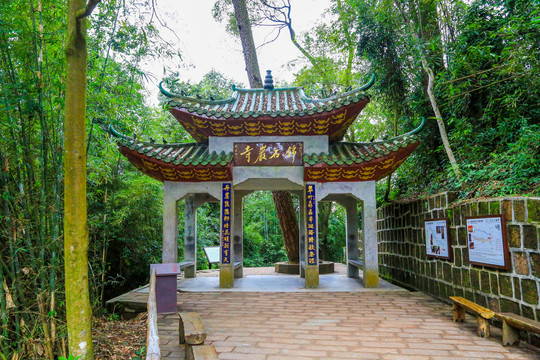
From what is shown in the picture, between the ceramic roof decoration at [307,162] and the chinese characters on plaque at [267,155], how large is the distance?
18 cm

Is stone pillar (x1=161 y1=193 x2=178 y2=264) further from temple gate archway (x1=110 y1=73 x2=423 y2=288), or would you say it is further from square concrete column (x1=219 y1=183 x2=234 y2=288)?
square concrete column (x1=219 y1=183 x2=234 y2=288)

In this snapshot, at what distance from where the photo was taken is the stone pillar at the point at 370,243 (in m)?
6.06

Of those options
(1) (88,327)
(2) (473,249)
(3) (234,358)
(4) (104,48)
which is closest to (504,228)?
(2) (473,249)

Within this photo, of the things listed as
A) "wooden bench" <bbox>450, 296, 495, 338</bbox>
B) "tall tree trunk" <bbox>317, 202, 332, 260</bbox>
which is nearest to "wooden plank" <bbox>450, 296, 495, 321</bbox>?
"wooden bench" <bbox>450, 296, 495, 338</bbox>

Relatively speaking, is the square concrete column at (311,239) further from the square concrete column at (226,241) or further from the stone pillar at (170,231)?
the stone pillar at (170,231)

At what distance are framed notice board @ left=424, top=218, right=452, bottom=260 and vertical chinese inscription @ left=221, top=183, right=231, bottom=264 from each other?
3285mm

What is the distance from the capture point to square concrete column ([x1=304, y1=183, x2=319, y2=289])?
6105mm

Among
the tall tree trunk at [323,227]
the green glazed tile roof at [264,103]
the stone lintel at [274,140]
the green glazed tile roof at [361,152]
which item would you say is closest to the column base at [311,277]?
the green glazed tile roof at [361,152]

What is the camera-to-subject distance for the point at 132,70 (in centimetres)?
398

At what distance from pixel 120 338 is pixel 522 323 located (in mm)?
4032

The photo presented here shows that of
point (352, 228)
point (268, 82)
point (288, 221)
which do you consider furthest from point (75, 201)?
point (288, 221)

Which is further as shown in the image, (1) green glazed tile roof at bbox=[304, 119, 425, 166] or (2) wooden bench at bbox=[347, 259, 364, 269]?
(2) wooden bench at bbox=[347, 259, 364, 269]

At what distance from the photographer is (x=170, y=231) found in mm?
6352

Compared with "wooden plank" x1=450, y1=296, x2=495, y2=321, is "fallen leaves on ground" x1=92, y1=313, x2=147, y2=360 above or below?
below
